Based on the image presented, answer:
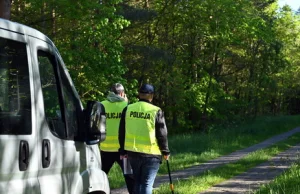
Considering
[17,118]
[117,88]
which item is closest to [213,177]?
[117,88]

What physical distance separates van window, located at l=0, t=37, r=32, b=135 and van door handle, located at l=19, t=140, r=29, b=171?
85 mm

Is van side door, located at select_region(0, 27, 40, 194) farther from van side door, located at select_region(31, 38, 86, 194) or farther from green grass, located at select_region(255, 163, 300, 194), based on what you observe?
green grass, located at select_region(255, 163, 300, 194)

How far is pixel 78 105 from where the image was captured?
4.50 meters

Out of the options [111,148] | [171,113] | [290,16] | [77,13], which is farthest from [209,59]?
[111,148]

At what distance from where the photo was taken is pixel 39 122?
11.7 feet

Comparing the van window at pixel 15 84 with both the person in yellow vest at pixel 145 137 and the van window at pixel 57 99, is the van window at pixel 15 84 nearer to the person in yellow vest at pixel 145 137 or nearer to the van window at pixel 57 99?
the van window at pixel 57 99

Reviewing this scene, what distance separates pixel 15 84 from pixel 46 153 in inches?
21.1

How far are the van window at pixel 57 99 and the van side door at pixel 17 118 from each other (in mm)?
231

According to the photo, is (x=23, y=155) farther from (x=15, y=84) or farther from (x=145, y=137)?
(x=145, y=137)

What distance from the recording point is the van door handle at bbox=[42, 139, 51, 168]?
11.8 feet

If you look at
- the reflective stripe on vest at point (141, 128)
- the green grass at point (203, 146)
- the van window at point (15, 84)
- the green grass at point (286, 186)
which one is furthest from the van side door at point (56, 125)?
the green grass at point (203, 146)

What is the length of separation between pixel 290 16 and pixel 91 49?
106 ft

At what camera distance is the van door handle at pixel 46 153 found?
360 centimetres

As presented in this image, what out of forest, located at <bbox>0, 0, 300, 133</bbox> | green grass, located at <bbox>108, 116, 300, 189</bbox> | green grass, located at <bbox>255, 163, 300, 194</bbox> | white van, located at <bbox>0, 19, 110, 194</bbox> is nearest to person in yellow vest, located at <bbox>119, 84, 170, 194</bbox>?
white van, located at <bbox>0, 19, 110, 194</bbox>
